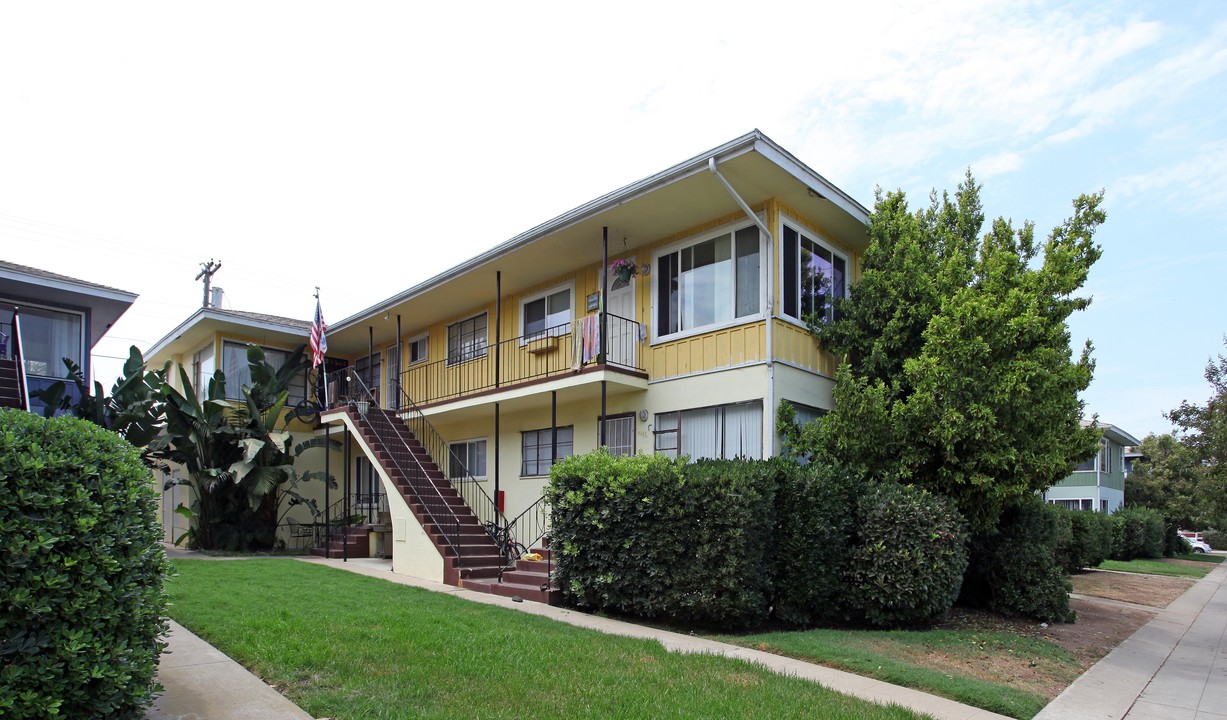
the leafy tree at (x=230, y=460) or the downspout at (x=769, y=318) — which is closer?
the downspout at (x=769, y=318)

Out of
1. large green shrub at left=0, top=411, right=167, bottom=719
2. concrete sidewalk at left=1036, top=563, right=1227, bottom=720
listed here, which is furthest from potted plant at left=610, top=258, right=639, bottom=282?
large green shrub at left=0, top=411, right=167, bottom=719

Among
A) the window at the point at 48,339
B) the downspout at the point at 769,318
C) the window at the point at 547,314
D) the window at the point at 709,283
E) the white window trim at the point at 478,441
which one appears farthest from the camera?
the white window trim at the point at 478,441

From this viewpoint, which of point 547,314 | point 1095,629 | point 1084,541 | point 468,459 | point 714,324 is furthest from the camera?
point 1084,541

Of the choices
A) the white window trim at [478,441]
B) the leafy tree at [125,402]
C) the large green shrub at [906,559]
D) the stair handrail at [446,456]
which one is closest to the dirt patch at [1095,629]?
the large green shrub at [906,559]

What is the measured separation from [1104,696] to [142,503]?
27.4 feet

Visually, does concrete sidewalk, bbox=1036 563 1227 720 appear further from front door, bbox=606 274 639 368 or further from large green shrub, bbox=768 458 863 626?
front door, bbox=606 274 639 368

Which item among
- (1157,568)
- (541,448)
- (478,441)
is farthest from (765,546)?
(1157,568)

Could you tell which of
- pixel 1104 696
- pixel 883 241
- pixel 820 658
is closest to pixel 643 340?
pixel 883 241

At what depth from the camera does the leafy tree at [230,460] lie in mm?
18734

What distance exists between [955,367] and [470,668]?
7049 mm

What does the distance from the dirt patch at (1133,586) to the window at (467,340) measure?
1381 centimetres

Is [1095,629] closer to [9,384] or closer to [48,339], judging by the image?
[9,384]

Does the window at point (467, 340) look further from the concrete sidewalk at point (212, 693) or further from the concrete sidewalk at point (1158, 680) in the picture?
the concrete sidewalk at point (1158, 680)

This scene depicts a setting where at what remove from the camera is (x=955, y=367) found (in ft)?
33.4
